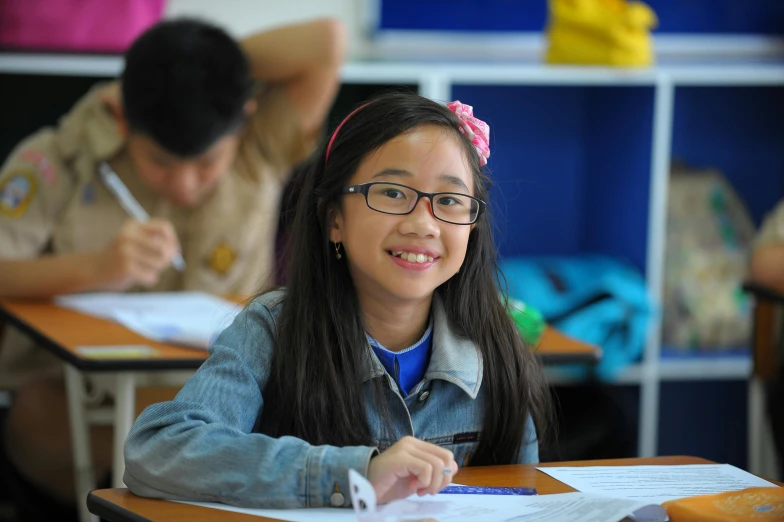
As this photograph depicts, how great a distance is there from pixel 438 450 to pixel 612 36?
2.32 metres

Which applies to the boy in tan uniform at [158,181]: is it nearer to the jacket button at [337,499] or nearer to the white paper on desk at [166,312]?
the white paper on desk at [166,312]

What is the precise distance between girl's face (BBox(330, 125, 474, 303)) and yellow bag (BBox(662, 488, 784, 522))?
385mm

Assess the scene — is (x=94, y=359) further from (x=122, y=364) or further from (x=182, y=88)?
(x=182, y=88)

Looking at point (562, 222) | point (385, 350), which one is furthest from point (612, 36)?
point (385, 350)

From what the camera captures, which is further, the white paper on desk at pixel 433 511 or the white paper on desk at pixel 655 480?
the white paper on desk at pixel 655 480

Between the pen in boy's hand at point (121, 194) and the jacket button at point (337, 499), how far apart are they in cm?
159

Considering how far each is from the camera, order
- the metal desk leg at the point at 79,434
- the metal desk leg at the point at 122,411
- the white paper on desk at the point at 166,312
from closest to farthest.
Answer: the metal desk leg at the point at 122,411 → the white paper on desk at the point at 166,312 → the metal desk leg at the point at 79,434

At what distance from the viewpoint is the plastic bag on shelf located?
3318 millimetres

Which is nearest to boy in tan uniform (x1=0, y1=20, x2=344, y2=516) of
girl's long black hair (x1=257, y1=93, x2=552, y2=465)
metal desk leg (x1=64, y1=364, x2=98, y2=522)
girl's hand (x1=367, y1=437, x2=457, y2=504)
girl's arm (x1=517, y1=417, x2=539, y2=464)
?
metal desk leg (x1=64, y1=364, x2=98, y2=522)

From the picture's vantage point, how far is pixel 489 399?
140cm

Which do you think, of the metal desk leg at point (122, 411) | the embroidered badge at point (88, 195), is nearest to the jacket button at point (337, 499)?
the metal desk leg at point (122, 411)

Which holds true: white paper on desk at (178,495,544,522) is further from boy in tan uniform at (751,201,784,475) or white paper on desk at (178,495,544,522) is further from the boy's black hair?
boy in tan uniform at (751,201,784,475)

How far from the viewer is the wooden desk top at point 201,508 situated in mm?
1053

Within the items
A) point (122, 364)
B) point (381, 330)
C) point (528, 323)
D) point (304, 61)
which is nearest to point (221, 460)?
point (381, 330)
